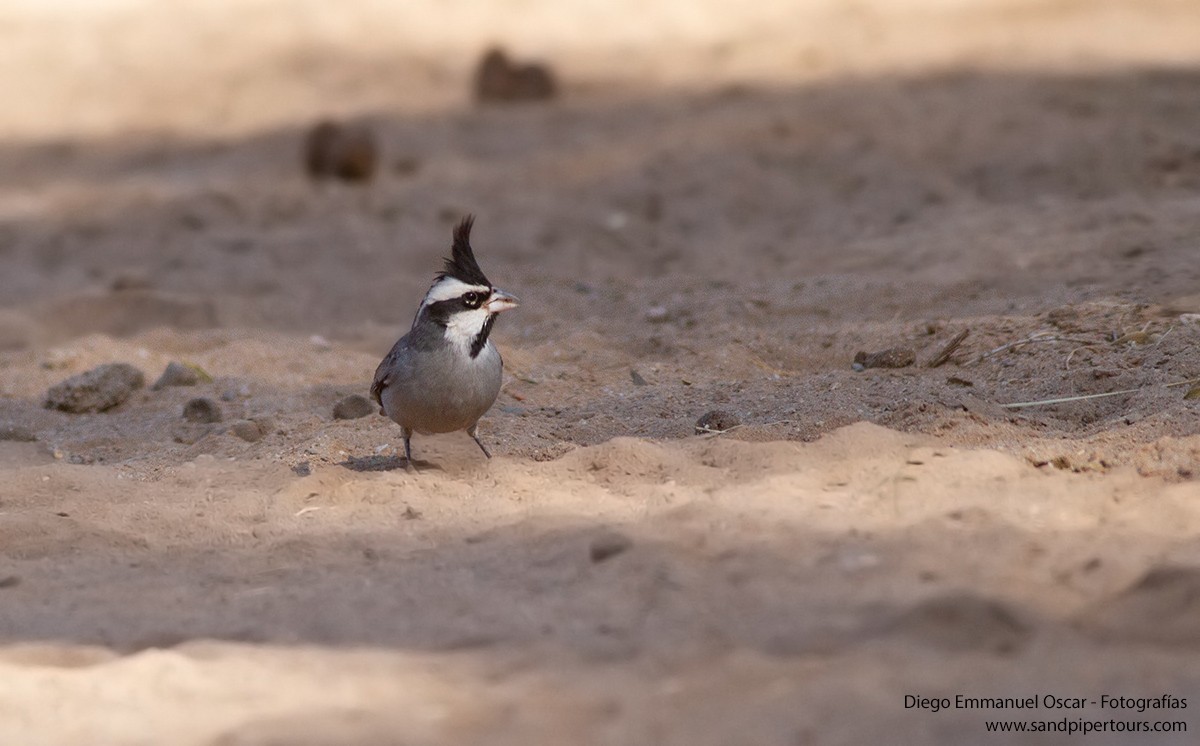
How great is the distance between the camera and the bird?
5176mm

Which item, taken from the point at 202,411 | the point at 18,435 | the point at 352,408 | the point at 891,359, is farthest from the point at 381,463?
the point at 891,359

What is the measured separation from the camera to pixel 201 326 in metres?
8.08

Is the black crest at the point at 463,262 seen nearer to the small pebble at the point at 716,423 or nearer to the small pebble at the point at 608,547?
the small pebble at the point at 716,423

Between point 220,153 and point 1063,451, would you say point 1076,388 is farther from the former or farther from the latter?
point 220,153

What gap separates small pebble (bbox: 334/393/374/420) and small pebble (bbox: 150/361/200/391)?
0.95 meters

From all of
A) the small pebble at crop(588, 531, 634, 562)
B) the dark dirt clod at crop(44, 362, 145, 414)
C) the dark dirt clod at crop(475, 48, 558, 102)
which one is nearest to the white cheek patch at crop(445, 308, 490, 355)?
the small pebble at crop(588, 531, 634, 562)

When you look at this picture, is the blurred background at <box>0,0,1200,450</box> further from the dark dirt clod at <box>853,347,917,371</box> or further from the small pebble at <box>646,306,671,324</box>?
the dark dirt clod at <box>853,347,917,371</box>

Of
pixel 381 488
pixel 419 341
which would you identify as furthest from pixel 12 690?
pixel 419 341

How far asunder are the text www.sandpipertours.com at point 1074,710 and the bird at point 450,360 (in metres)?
2.43

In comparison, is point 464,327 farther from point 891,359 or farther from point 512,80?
point 512,80

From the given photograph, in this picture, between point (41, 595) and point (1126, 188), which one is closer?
point (41, 595)

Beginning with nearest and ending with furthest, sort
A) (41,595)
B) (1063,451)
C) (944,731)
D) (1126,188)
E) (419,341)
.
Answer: (944,731) → (41,595) → (1063,451) → (419,341) → (1126,188)

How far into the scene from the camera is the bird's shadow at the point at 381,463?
5.41 m

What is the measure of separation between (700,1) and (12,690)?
37.8 feet
